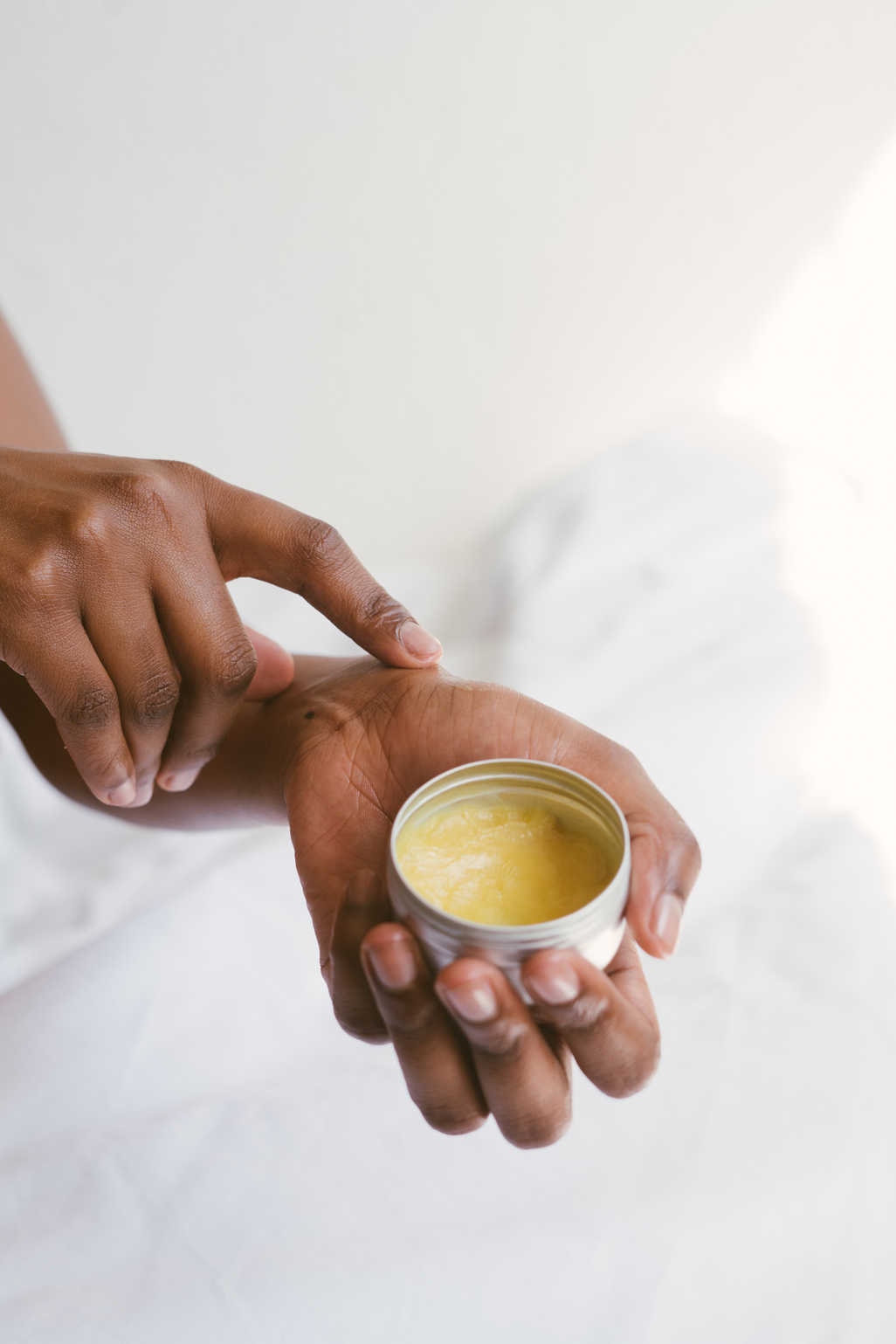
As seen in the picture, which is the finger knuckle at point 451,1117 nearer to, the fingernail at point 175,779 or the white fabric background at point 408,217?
the fingernail at point 175,779

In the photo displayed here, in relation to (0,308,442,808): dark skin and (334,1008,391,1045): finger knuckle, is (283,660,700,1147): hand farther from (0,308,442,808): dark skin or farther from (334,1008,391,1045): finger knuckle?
(0,308,442,808): dark skin

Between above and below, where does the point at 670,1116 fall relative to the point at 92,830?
below

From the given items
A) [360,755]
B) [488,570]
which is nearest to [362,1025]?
[360,755]

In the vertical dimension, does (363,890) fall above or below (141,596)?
below

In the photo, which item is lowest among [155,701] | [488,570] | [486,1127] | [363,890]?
[486,1127]

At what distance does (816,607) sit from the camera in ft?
5.91

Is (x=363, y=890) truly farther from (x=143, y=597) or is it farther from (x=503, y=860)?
(x=143, y=597)

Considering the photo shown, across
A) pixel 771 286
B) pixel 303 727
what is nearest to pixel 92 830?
pixel 303 727

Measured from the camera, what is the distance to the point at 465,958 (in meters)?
0.72

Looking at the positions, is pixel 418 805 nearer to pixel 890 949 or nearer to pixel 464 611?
pixel 890 949

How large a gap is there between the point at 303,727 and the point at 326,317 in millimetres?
1371

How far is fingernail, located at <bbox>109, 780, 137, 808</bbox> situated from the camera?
1.05 meters

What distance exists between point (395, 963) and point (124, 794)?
1.47ft

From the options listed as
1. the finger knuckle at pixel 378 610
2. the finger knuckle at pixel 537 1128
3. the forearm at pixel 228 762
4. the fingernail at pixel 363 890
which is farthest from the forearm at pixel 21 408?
the finger knuckle at pixel 537 1128
